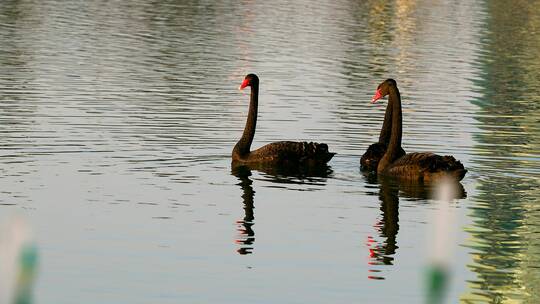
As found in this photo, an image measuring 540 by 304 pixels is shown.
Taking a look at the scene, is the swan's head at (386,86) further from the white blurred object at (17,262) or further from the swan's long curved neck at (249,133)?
the white blurred object at (17,262)

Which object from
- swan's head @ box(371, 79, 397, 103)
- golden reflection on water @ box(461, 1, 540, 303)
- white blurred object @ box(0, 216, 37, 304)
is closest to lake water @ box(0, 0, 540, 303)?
golden reflection on water @ box(461, 1, 540, 303)

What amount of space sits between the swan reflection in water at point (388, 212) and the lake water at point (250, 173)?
41 millimetres

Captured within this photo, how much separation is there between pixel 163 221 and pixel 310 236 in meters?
1.45

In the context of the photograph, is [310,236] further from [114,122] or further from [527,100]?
[527,100]

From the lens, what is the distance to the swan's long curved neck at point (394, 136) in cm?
1419

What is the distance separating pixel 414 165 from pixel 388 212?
2.06 meters

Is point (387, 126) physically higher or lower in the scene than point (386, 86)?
lower

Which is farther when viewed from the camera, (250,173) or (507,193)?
(250,173)

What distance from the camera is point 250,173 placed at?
14.5m

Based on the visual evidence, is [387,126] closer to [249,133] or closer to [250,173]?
[249,133]

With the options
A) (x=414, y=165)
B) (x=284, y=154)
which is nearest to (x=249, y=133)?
(x=284, y=154)

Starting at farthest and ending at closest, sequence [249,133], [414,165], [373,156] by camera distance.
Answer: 1. [249,133]
2. [373,156]
3. [414,165]

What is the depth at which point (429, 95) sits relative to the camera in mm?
24000

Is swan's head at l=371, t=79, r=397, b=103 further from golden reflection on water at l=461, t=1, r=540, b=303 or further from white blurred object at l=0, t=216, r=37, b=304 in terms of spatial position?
white blurred object at l=0, t=216, r=37, b=304
